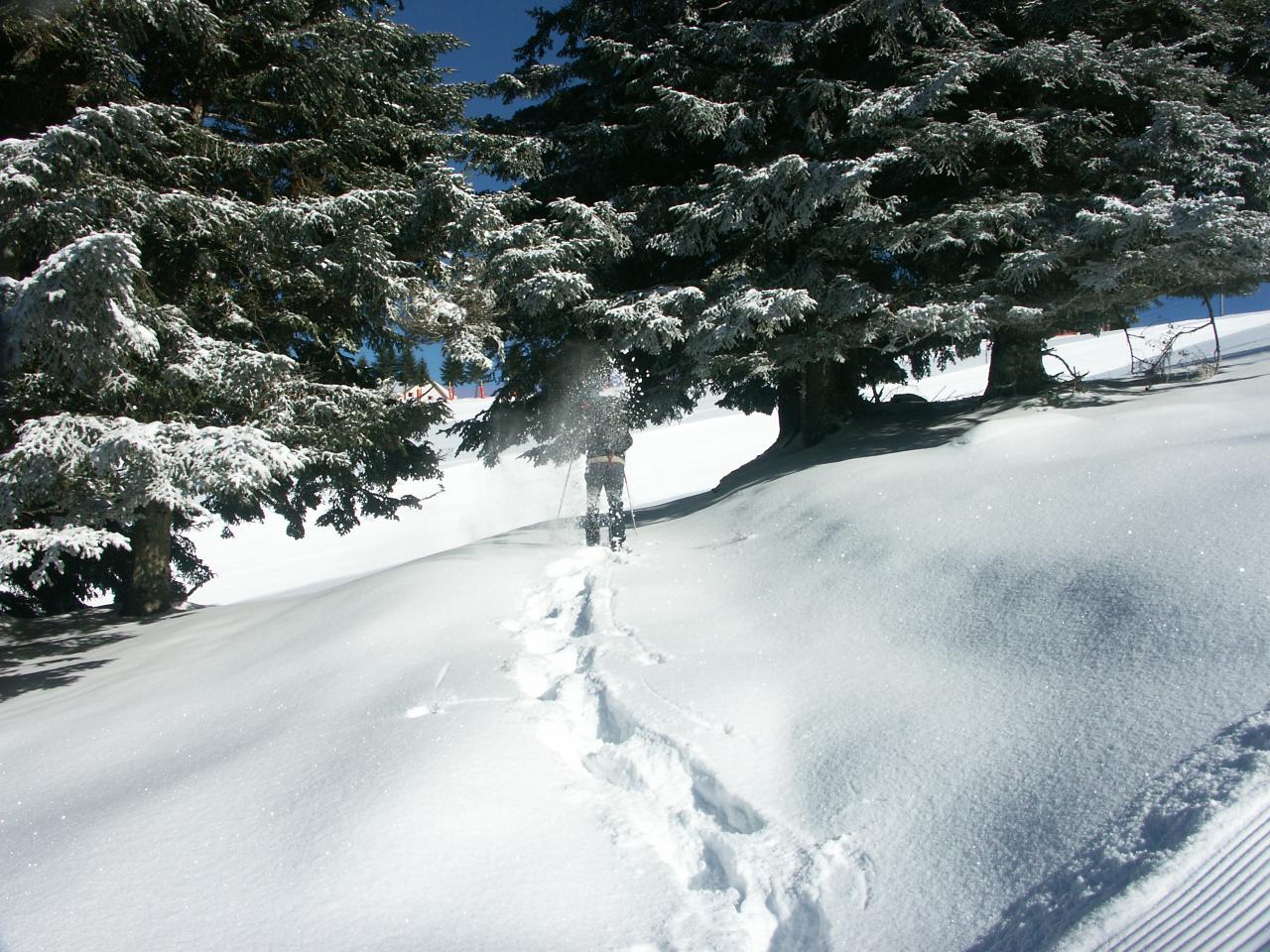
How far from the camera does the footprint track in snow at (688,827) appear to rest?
217 cm

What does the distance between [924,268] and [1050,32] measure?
2534 mm

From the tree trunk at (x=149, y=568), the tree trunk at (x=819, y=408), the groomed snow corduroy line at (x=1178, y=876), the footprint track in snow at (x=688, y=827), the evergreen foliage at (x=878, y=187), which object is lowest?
the footprint track in snow at (x=688, y=827)

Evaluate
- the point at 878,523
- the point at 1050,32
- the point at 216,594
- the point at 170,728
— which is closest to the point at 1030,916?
the point at 878,523

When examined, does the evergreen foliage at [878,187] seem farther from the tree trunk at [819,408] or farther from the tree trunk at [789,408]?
the tree trunk at [789,408]

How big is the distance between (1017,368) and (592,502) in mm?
4983

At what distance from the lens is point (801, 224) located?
271 inches

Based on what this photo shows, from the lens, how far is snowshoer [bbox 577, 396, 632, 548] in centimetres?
709

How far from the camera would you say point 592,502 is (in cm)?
729

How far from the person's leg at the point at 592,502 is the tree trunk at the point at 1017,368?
4455 millimetres

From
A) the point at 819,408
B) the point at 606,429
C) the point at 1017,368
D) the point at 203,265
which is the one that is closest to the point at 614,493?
the point at 606,429

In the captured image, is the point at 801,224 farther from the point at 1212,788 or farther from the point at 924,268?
the point at 1212,788

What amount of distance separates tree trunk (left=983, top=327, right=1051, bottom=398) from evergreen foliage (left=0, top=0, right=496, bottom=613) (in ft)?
18.7

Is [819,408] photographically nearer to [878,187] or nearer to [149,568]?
[878,187]

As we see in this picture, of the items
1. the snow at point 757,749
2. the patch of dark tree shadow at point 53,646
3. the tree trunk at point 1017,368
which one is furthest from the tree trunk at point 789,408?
the patch of dark tree shadow at point 53,646
